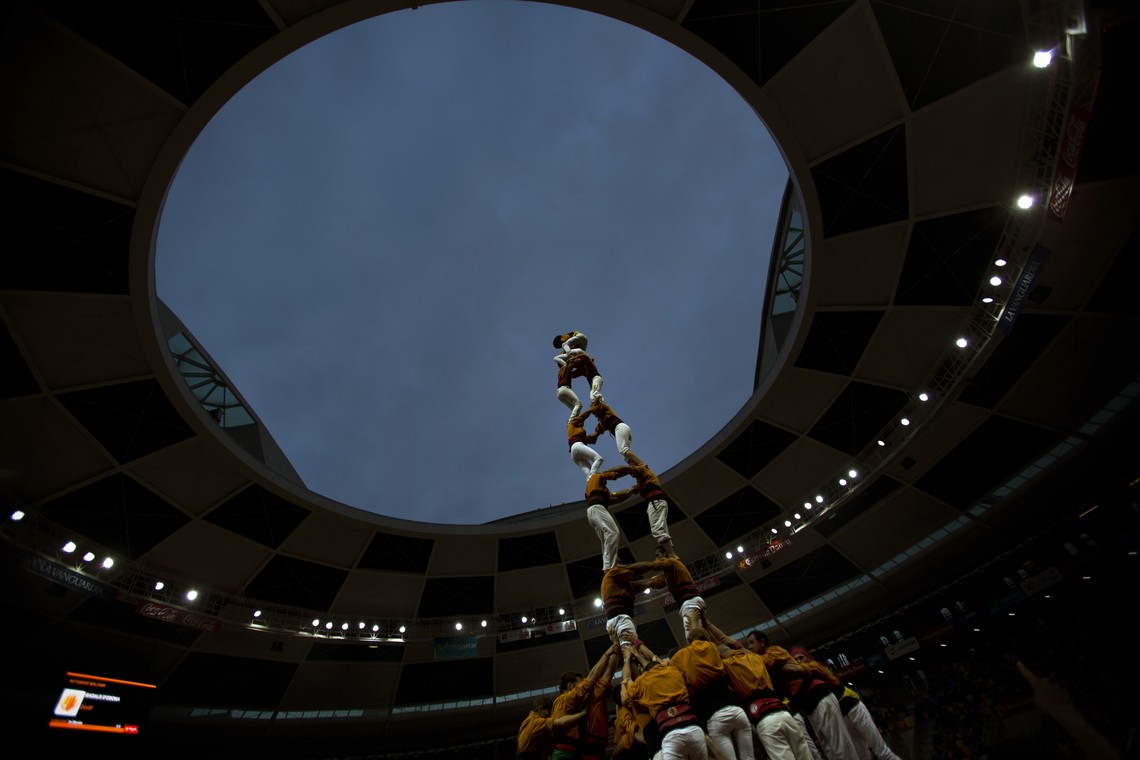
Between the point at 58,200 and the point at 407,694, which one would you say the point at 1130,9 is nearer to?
the point at 58,200

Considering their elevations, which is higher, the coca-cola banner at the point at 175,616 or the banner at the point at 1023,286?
the banner at the point at 1023,286

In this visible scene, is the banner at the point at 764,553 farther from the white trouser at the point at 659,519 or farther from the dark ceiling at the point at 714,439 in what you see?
the white trouser at the point at 659,519

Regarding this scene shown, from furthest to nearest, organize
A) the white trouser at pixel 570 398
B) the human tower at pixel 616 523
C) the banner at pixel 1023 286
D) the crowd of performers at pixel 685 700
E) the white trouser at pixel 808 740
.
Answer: the banner at pixel 1023 286 → the white trouser at pixel 570 398 → the human tower at pixel 616 523 → the white trouser at pixel 808 740 → the crowd of performers at pixel 685 700

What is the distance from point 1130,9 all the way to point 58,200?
2343cm

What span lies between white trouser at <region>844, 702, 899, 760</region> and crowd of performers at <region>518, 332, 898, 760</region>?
0.04ft

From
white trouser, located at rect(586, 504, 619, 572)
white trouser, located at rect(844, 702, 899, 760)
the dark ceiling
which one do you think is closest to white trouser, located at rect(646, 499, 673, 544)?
white trouser, located at rect(586, 504, 619, 572)

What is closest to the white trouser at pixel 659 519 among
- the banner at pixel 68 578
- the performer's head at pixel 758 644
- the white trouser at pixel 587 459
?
the white trouser at pixel 587 459

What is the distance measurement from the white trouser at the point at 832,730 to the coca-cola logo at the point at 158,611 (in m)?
20.0

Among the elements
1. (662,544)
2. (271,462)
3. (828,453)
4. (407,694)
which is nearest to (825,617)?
(828,453)

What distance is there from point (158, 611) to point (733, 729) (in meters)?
19.7

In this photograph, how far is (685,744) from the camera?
15.7ft

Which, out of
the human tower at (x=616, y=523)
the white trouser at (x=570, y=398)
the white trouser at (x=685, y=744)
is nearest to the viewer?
the white trouser at (x=685, y=744)

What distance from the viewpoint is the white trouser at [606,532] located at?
695cm

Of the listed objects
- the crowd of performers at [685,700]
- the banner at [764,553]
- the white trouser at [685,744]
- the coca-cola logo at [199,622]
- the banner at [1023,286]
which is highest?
the banner at [1023,286]
